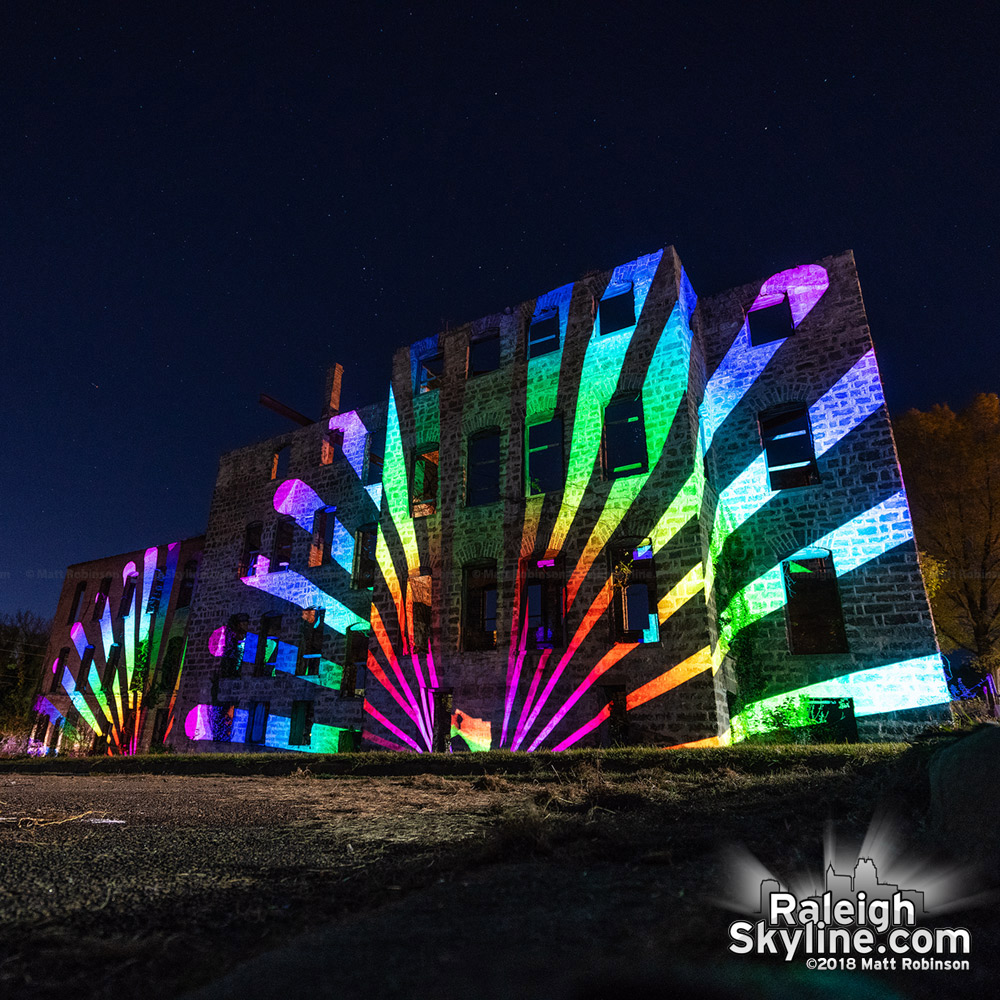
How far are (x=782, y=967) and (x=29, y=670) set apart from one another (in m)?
37.4

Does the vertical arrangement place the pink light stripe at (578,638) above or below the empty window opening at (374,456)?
below

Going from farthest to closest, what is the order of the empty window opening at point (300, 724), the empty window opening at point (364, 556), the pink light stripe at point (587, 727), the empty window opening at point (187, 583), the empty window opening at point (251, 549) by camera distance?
the empty window opening at point (187, 583) → the empty window opening at point (251, 549) → the empty window opening at point (364, 556) → the empty window opening at point (300, 724) → the pink light stripe at point (587, 727)

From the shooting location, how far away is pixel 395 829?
3.87 m

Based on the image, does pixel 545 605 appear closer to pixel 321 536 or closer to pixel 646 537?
pixel 646 537

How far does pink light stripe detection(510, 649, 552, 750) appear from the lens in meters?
11.1

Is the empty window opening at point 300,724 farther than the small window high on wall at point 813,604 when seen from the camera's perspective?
Yes

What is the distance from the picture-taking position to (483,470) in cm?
1427

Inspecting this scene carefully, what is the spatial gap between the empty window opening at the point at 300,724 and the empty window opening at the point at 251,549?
194 inches

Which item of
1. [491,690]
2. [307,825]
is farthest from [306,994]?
[491,690]

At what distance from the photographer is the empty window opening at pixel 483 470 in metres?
13.7

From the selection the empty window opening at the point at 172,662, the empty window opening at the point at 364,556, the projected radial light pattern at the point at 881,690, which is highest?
the empty window opening at the point at 364,556

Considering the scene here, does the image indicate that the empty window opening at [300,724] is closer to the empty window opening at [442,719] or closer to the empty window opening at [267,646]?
the empty window opening at [267,646]

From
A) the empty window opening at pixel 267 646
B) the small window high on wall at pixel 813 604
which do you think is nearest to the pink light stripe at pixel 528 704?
the small window high on wall at pixel 813 604

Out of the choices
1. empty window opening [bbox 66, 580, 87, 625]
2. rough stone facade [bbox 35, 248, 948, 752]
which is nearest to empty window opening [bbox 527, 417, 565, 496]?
rough stone facade [bbox 35, 248, 948, 752]
